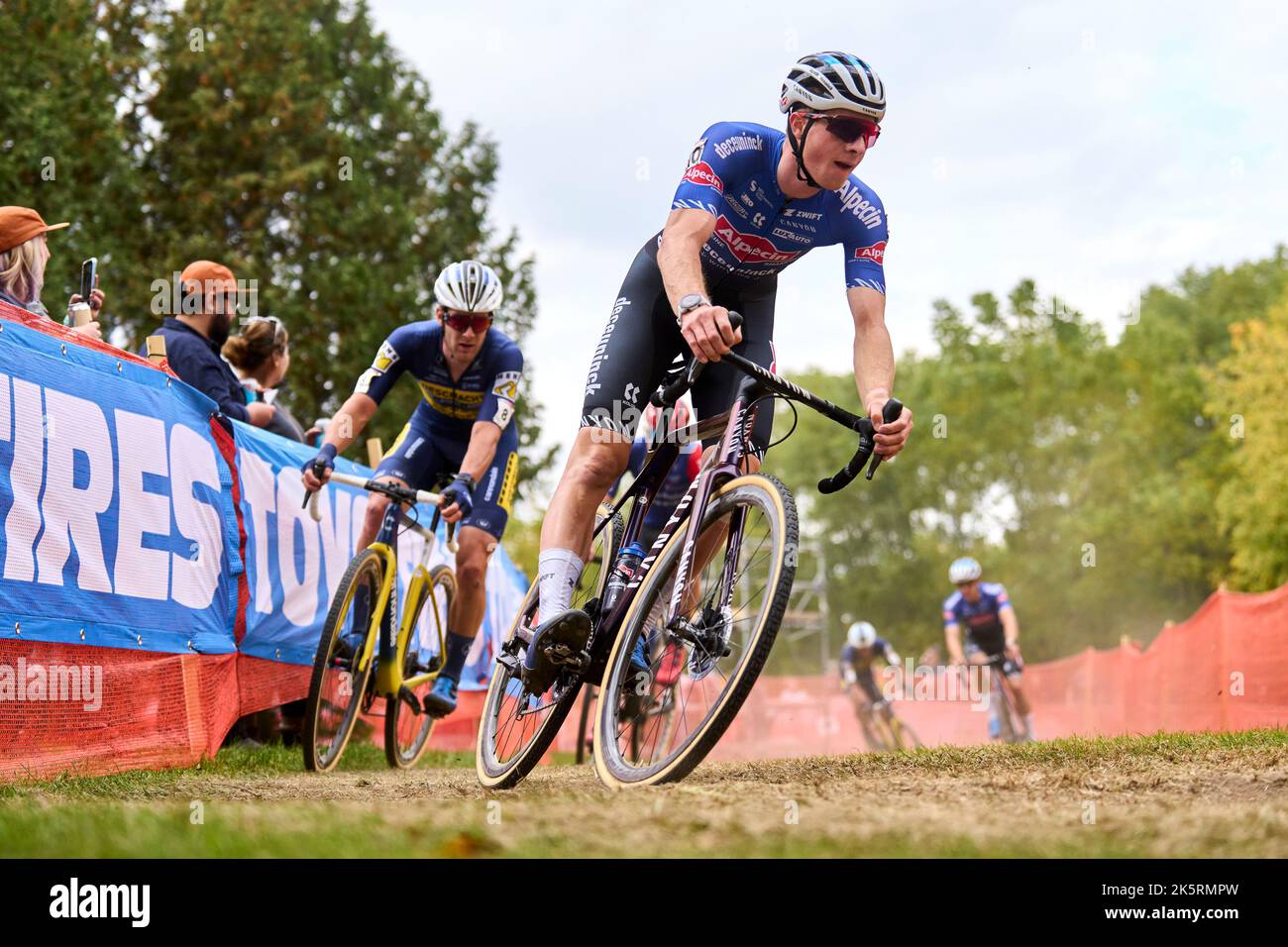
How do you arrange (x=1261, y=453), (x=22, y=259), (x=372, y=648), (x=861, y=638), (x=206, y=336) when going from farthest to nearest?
(x=1261, y=453)
(x=861, y=638)
(x=206, y=336)
(x=372, y=648)
(x=22, y=259)

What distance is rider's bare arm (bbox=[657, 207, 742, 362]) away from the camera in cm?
411

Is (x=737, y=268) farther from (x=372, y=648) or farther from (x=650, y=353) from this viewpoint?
(x=372, y=648)

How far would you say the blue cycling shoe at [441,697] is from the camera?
743cm

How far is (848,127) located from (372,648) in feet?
13.1

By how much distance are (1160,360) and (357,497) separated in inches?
2283

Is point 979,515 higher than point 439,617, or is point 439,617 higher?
point 979,515

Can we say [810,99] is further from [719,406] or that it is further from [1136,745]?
[1136,745]

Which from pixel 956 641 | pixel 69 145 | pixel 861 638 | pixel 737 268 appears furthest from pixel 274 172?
pixel 737 268

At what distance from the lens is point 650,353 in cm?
493

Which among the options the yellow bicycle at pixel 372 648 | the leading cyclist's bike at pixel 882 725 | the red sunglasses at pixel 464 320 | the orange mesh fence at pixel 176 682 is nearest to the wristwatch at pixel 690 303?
the orange mesh fence at pixel 176 682

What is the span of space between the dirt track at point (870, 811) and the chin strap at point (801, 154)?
2.10 m

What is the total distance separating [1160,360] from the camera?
61594 mm

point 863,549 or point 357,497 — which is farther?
point 863,549

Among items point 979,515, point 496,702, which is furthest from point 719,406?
point 979,515
